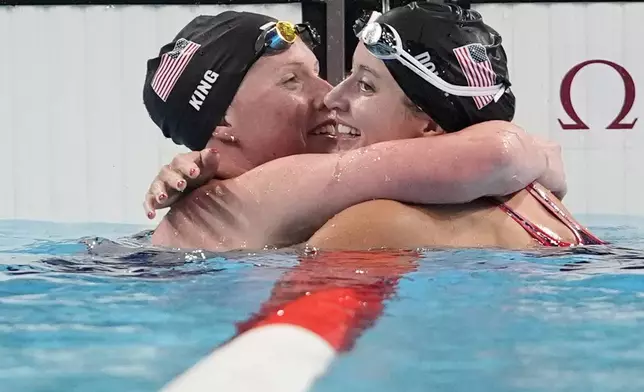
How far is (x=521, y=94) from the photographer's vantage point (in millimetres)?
5793

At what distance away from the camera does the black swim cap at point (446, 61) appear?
279 cm

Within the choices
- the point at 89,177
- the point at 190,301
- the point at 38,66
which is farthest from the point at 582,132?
the point at 190,301

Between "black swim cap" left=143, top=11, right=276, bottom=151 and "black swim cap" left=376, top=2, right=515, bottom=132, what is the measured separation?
61cm

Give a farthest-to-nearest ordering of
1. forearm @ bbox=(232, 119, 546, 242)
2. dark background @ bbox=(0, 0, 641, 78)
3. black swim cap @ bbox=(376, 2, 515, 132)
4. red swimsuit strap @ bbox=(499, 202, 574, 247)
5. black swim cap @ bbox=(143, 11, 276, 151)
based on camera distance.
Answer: dark background @ bbox=(0, 0, 641, 78) → black swim cap @ bbox=(143, 11, 276, 151) → black swim cap @ bbox=(376, 2, 515, 132) → red swimsuit strap @ bbox=(499, 202, 574, 247) → forearm @ bbox=(232, 119, 546, 242)

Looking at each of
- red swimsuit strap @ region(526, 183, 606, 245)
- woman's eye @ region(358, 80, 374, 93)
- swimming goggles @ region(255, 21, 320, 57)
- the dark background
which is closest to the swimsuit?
red swimsuit strap @ region(526, 183, 606, 245)

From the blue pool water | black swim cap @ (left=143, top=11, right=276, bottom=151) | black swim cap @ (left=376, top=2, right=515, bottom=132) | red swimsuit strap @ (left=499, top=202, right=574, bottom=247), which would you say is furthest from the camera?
black swim cap @ (left=143, top=11, right=276, bottom=151)

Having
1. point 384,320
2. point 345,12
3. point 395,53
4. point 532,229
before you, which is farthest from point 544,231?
point 345,12

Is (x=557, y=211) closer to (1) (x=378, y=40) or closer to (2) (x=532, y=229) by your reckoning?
(2) (x=532, y=229)

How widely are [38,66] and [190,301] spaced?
4558 mm

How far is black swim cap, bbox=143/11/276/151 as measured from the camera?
3.22 m

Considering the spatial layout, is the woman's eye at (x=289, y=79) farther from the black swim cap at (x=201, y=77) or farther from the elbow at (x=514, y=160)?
the elbow at (x=514, y=160)

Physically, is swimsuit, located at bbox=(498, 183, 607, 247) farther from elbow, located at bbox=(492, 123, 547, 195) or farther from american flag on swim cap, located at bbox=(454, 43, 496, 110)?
american flag on swim cap, located at bbox=(454, 43, 496, 110)

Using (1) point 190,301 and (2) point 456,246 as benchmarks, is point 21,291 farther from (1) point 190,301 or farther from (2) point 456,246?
(2) point 456,246

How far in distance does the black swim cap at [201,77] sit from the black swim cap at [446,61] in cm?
61
